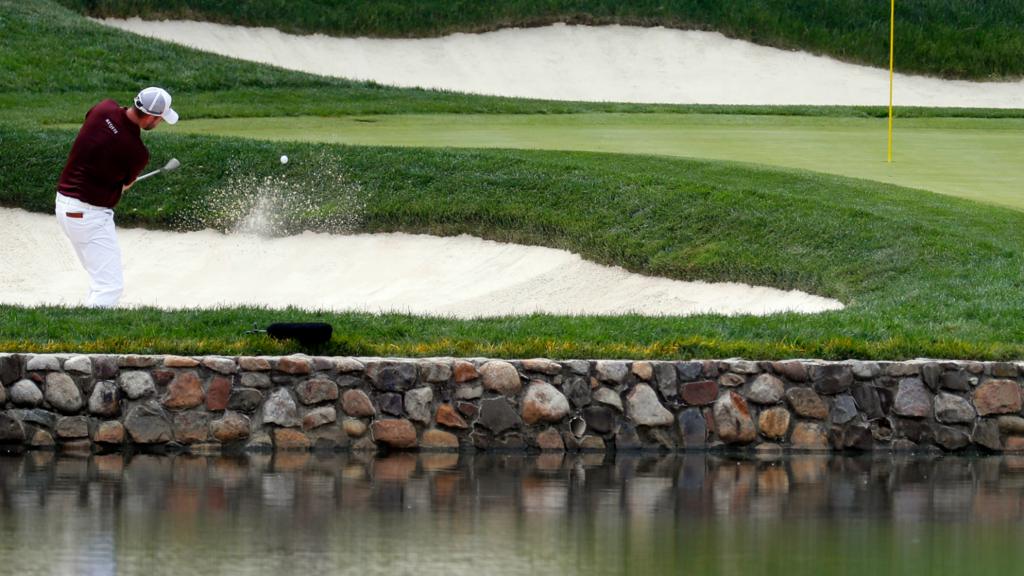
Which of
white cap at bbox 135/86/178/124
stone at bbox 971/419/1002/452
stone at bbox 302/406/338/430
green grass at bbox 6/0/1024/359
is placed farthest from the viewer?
white cap at bbox 135/86/178/124

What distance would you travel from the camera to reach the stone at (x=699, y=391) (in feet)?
37.8

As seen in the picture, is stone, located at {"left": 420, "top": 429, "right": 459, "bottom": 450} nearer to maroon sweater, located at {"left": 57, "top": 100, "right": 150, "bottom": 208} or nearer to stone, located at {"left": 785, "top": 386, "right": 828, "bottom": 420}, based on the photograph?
stone, located at {"left": 785, "top": 386, "right": 828, "bottom": 420}

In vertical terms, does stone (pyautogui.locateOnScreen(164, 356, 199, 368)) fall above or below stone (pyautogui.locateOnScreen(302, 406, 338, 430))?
above

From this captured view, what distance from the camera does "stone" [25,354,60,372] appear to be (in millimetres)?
11344

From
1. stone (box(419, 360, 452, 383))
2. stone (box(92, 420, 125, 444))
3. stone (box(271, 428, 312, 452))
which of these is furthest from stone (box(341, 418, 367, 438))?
stone (box(92, 420, 125, 444))

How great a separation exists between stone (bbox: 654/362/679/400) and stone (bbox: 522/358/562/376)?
666 millimetres

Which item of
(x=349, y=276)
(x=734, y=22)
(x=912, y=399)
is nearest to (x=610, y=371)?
(x=912, y=399)

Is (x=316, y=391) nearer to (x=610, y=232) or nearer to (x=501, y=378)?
(x=501, y=378)

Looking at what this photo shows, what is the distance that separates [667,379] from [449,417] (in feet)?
4.86

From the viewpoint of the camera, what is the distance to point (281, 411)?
37.6ft

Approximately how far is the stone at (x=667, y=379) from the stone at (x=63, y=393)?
3836 millimetres

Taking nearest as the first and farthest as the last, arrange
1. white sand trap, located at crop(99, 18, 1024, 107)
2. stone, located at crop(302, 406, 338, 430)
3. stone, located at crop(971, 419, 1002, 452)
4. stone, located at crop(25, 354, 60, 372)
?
stone, located at crop(25, 354, 60, 372) < stone, located at crop(302, 406, 338, 430) < stone, located at crop(971, 419, 1002, 452) < white sand trap, located at crop(99, 18, 1024, 107)

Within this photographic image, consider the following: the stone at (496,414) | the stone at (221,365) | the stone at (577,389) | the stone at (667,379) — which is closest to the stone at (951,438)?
the stone at (667,379)

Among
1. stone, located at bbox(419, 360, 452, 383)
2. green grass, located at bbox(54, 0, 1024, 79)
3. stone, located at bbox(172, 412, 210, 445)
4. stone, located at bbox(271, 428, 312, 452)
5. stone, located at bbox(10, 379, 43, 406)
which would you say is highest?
green grass, located at bbox(54, 0, 1024, 79)
